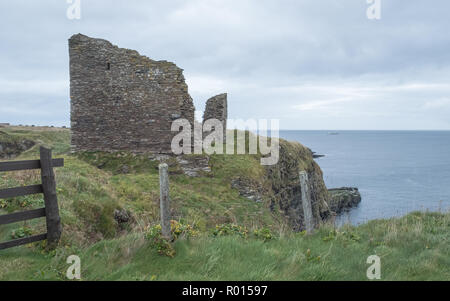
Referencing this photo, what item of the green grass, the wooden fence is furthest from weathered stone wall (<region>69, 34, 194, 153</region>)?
the green grass

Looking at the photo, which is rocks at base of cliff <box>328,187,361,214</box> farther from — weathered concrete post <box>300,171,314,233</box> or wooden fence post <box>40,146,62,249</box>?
wooden fence post <box>40,146,62,249</box>

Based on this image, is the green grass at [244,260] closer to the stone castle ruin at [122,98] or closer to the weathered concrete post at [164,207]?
the weathered concrete post at [164,207]

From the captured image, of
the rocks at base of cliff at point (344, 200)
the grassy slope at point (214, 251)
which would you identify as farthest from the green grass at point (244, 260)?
the rocks at base of cliff at point (344, 200)

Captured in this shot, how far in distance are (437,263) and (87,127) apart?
20.3 metres

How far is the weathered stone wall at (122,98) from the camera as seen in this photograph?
67.2 feet

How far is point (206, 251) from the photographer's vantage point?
6.77 metres

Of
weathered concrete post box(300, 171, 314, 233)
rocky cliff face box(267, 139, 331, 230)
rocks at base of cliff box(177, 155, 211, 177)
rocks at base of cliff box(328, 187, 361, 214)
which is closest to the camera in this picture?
weathered concrete post box(300, 171, 314, 233)

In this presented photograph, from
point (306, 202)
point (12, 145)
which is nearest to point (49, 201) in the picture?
point (306, 202)

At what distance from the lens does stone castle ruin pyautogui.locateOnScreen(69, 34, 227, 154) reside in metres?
20.5

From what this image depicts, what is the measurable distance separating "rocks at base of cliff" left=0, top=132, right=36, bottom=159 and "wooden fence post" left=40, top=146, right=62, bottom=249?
27.6 m

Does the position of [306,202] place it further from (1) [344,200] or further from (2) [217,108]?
(1) [344,200]

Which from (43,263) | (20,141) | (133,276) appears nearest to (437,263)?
(133,276)

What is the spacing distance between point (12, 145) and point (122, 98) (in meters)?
18.5
